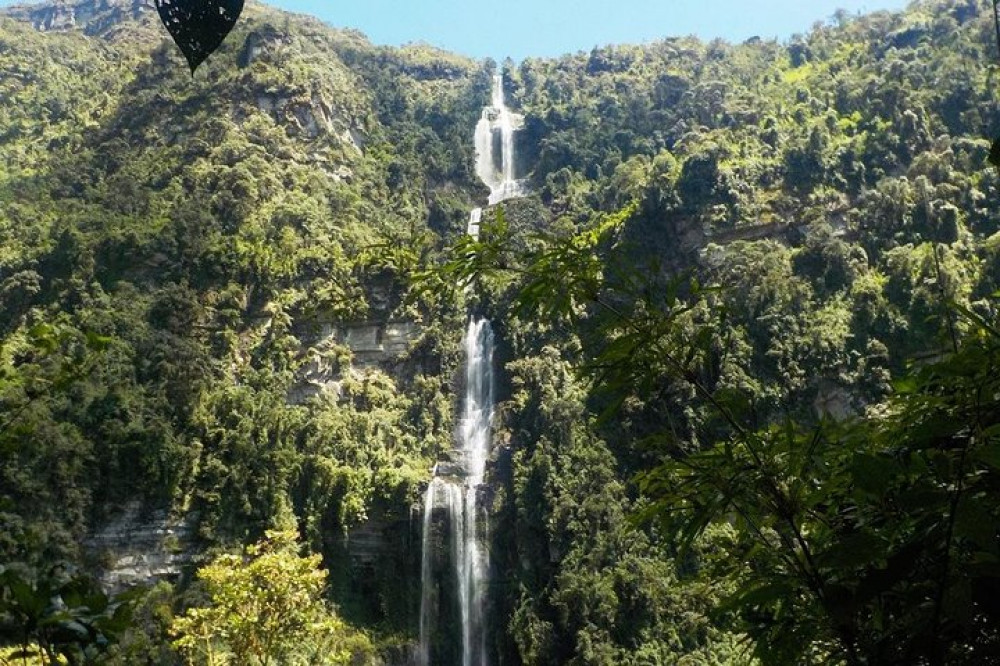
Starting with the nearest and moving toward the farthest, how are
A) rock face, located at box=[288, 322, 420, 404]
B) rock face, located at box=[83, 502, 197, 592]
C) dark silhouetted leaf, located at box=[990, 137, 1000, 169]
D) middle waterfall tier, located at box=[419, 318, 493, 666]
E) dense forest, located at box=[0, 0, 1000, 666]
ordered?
dark silhouetted leaf, located at box=[990, 137, 1000, 169] → dense forest, located at box=[0, 0, 1000, 666] → rock face, located at box=[83, 502, 197, 592] → middle waterfall tier, located at box=[419, 318, 493, 666] → rock face, located at box=[288, 322, 420, 404]

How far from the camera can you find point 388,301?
26.8 meters

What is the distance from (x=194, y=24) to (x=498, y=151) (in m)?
39.9

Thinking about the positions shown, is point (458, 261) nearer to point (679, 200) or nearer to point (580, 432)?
point (580, 432)

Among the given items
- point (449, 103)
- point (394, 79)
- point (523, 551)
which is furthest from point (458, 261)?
point (394, 79)

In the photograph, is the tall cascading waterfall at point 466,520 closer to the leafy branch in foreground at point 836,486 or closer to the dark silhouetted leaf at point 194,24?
the leafy branch in foreground at point 836,486

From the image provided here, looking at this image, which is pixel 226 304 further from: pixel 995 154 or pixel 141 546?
pixel 995 154

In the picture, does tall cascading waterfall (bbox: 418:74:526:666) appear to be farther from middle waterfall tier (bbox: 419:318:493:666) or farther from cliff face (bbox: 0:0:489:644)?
cliff face (bbox: 0:0:489:644)

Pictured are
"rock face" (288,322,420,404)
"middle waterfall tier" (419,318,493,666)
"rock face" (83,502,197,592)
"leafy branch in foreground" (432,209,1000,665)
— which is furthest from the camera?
"rock face" (288,322,420,404)

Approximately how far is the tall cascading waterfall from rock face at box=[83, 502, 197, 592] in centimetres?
621

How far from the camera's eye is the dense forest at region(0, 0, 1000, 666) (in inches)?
673

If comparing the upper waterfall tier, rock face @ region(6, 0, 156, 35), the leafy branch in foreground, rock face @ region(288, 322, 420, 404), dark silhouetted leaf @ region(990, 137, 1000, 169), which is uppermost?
rock face @ region(6, 0, 156, 35)

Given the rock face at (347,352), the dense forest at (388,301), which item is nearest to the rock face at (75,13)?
the dense forest at (388,301)

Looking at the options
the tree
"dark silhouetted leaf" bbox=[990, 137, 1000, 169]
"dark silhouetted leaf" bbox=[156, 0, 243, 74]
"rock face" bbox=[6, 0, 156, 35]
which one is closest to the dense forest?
the tree

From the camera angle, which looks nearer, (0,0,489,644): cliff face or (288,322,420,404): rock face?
(0,0,489,644): cliff face
